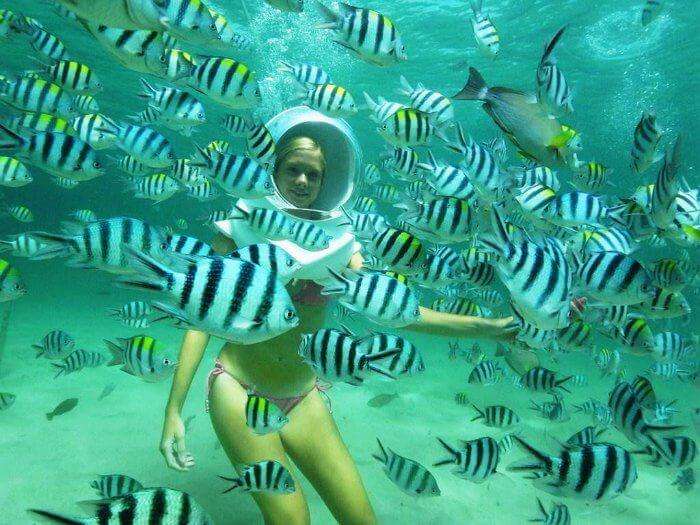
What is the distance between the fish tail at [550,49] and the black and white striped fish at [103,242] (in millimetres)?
2669

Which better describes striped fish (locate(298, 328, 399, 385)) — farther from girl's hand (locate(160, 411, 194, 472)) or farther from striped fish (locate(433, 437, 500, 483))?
girl's hand (locate(160, 411, 194, 472))

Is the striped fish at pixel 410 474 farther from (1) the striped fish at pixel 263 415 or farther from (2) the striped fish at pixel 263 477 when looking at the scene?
(1) the striped fish at pixel 263 415

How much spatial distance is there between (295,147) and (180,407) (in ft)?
8.54

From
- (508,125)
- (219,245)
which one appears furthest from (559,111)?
(219,245)

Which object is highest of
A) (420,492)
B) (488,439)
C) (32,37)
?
(32,37)

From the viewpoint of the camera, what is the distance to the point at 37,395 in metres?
8.10

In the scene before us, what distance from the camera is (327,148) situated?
477 cm

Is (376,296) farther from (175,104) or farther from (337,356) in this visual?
(175,104)

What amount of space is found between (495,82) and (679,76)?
8669mm

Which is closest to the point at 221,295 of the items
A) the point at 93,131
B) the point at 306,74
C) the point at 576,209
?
the point at 576,209

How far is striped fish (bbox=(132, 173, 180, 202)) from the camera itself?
6.37 metres

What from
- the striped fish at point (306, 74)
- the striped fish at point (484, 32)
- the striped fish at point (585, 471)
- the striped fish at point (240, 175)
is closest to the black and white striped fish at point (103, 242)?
the striped fish at point (240, 175)

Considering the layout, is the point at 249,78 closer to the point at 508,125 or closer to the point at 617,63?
the point at 508,125

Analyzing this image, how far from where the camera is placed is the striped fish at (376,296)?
9.16 ft
